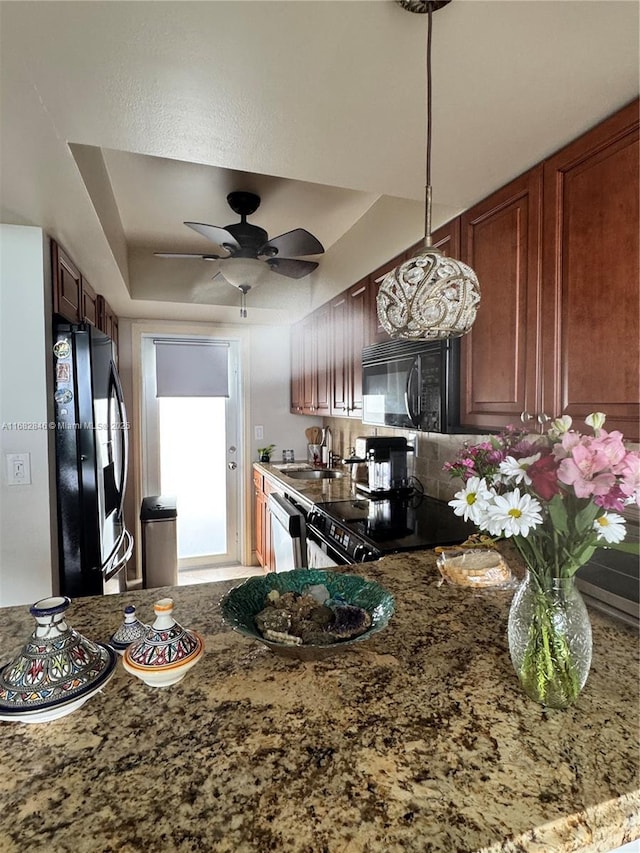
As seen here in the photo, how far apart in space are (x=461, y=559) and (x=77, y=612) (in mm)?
1088

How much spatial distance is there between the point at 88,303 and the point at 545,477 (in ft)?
9.00

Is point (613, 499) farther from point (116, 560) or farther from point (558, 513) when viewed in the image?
point (116, 560)

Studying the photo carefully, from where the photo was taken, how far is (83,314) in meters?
2.51

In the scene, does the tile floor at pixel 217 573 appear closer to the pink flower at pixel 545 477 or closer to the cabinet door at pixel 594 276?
the cabinet door at pixel 594 276

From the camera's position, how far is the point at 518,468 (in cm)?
80

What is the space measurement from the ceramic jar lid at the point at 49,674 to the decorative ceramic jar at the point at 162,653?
0.06 metres

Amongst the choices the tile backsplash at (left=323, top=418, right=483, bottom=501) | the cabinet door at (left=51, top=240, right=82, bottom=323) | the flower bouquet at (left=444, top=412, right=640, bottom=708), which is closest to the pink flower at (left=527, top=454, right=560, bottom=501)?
the flower bouquet at (left=444, top=412, right=640, bottom=708)

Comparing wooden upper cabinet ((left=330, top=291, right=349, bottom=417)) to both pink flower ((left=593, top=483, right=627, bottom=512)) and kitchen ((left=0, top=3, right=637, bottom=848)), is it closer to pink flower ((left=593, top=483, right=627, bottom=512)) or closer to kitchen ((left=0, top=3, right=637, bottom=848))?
kitchen ((left=0, top=3, right=637, bottom=848))

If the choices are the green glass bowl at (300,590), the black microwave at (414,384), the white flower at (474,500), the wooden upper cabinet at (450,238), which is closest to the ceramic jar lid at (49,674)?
the green glass bowl at (300,590)

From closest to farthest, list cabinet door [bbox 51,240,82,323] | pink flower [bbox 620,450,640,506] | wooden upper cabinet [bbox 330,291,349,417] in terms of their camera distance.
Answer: pink flower [bbox 620,450,640,506] < cabinet door [bbox 51,240,82,323] < wooden upper cabinet [bbox 330,291,349,417]

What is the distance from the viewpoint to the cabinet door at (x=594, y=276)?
3.81 feet

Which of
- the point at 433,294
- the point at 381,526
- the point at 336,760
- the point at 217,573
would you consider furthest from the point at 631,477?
the point at 217,573

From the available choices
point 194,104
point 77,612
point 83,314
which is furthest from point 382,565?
point 83,314

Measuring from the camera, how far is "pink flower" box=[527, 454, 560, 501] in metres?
0.76
